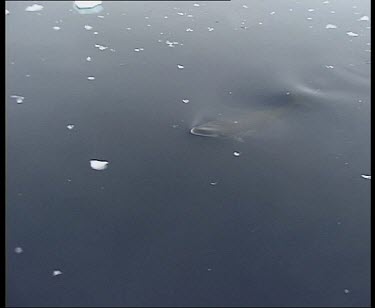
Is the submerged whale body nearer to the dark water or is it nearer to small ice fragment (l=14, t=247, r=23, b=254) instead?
the dark water

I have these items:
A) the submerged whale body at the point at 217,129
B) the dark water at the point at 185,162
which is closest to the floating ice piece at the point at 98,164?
the dark water at the point at 185,162

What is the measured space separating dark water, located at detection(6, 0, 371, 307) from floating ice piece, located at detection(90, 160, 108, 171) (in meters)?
0.03

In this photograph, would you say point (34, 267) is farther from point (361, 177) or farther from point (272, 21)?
point (272, 21)

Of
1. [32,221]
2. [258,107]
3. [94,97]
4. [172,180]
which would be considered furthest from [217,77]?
[32,221]

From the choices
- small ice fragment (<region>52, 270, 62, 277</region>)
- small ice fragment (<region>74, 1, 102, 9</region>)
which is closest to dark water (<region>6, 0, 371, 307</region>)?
small ice fragment (<region>52, 270, 62, 277</region>)

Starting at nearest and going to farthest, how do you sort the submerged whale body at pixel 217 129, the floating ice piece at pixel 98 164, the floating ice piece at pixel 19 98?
1. the floating ice piece at pixel 98 164
2. the submerged whale body at pixel 217 129
3. the floating ice piece at pixel 19 98

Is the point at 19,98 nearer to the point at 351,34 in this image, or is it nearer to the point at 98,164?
the point at 98,164

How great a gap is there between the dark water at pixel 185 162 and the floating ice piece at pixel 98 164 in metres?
0.03

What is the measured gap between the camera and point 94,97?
2752 millimetres

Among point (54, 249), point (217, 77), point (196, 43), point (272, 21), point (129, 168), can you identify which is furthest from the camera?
point (272, 21)

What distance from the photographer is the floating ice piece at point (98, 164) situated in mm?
2314

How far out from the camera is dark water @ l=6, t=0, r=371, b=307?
1.90 m

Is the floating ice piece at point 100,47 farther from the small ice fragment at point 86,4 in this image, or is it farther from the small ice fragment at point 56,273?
the small ice fragment at point 56,273

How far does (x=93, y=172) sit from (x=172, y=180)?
1.11 feet
